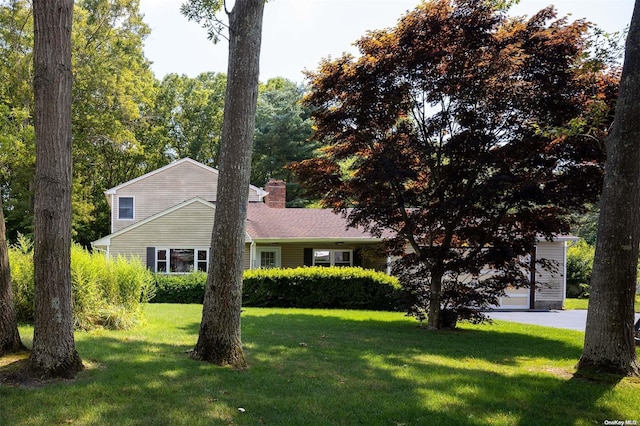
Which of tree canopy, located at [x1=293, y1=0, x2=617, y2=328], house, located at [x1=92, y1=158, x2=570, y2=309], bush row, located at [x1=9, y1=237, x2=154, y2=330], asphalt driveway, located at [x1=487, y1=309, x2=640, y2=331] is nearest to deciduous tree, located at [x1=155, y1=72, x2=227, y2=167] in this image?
house, located at [x1=92, y1=158, x2=570, y2=309]

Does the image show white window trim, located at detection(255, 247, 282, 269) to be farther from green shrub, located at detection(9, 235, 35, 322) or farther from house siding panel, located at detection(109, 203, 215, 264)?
green shrub, located at detection(9, 235, 35, 322)

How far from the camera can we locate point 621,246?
5.80 meters

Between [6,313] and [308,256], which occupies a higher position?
[6,313]

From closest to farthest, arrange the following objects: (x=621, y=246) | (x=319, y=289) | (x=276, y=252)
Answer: (x=621, y=246) < (x=319, y=289) < (x=276, y=252)

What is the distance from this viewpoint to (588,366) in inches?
234

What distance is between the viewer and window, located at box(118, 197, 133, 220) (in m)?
23.5

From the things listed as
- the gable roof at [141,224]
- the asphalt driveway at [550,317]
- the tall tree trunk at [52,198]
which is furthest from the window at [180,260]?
the tall tree trunk at [52,198]

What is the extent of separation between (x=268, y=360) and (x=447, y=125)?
6956 mm

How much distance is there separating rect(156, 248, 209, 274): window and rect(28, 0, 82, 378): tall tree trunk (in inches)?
588

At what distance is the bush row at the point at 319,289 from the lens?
52.1ft

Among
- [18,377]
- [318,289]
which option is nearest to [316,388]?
[18,377]

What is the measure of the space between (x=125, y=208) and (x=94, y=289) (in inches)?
646

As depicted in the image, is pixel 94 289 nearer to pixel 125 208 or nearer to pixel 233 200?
pixel 233 200

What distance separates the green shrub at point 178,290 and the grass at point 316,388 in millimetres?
8479
